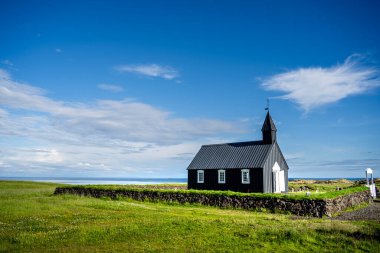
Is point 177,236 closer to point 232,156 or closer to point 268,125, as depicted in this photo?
point 232,156

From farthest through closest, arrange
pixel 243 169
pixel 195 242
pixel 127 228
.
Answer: pixel 243 169
pixel 127 228
pixel 195 242

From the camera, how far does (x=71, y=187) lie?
41656 millimetres

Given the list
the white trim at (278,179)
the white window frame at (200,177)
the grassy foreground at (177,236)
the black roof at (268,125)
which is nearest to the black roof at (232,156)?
the white window frame at (200,177)

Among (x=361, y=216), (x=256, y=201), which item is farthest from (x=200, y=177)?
(x=361, y=216)

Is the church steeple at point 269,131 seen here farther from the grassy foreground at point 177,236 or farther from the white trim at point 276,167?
the grassy foreground at point 177,236

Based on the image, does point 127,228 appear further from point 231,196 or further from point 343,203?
point 343,203

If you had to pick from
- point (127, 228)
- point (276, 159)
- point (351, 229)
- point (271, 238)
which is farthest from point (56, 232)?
point (276, 159)

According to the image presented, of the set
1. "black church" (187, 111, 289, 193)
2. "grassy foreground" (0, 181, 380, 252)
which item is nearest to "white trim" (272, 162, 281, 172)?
"black church" (187, 111, 289, 193)

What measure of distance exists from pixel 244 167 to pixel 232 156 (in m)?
3.57

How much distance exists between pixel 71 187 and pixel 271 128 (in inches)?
1126

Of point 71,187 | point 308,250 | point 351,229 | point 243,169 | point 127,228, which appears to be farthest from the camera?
point 71,187

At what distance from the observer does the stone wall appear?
79.6 feet

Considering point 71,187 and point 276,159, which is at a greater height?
point 276,159

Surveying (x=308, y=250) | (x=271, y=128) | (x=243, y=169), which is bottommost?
(x=308, y=250)
